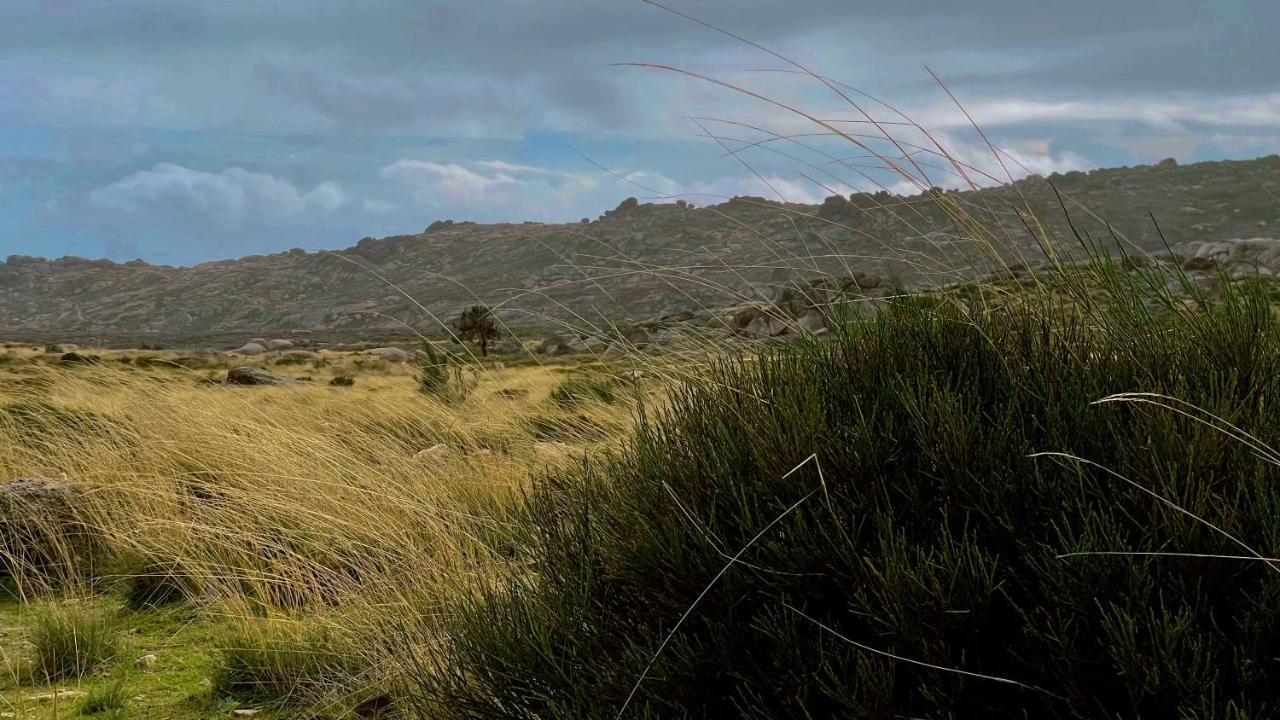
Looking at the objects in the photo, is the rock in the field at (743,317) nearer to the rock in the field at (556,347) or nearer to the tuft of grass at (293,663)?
the tuft of grass at (293,663)

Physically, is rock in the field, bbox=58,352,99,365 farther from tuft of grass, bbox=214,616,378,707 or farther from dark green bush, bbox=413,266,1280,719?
dark green bush, bbox=413,266,1280,719

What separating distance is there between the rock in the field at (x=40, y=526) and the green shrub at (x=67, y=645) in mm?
1404

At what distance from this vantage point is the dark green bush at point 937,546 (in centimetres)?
168

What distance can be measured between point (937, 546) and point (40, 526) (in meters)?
5.56

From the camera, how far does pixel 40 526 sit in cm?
545

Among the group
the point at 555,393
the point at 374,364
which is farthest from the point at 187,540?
the point at 374,364

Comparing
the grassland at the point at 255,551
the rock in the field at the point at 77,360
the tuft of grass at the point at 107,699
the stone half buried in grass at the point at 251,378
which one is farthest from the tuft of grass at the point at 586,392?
the stone half buried in grass at the point at 251,378

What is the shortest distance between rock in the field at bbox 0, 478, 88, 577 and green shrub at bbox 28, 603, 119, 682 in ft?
4.61

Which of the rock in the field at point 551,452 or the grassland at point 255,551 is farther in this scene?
the rock in the field at point 551,452

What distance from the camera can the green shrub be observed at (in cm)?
390

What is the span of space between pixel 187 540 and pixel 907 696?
449cm

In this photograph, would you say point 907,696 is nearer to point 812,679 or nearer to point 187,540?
point 812,679

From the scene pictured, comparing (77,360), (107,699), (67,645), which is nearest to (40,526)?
(67,645)

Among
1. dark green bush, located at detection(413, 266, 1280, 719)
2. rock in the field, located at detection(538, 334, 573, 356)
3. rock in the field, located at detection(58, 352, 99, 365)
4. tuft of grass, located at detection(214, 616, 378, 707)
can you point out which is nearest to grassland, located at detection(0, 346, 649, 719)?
tuft of grass, located at detection(214, 616, 378, 707)
